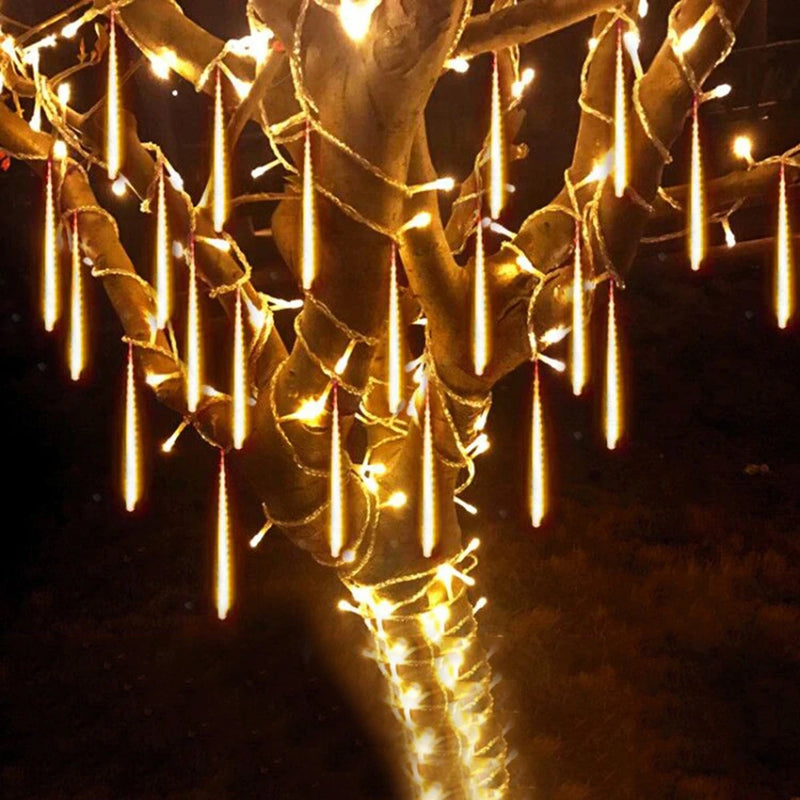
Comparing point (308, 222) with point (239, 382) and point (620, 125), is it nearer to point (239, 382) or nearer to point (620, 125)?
point (239, 382)

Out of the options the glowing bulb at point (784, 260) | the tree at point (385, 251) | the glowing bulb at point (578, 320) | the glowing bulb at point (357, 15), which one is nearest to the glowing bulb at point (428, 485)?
the tree at point (385, 251)

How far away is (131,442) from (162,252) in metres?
0.41

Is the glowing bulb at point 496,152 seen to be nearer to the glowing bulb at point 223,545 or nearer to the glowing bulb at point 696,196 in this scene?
the glowing bulb at point 696,196

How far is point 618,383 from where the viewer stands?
2.19 metres

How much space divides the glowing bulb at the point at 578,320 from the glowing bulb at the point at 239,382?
0.66m

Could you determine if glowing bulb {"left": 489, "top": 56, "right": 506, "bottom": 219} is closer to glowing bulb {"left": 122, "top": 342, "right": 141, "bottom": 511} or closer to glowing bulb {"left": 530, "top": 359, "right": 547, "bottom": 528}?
glowing bulb {"left": 530, "top": 359, "right": 547, "bottom": 528}

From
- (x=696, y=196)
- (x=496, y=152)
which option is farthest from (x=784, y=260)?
(x=496, y=152)

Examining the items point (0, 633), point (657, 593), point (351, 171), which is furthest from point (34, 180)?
point (351, 171)

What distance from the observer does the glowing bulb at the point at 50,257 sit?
2.21m

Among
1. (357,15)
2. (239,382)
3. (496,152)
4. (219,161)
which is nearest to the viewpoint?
(357,15)

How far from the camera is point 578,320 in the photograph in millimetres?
2051

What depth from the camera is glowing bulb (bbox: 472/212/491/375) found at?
2.12m

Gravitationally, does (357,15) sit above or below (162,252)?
above

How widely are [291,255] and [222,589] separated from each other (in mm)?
797
